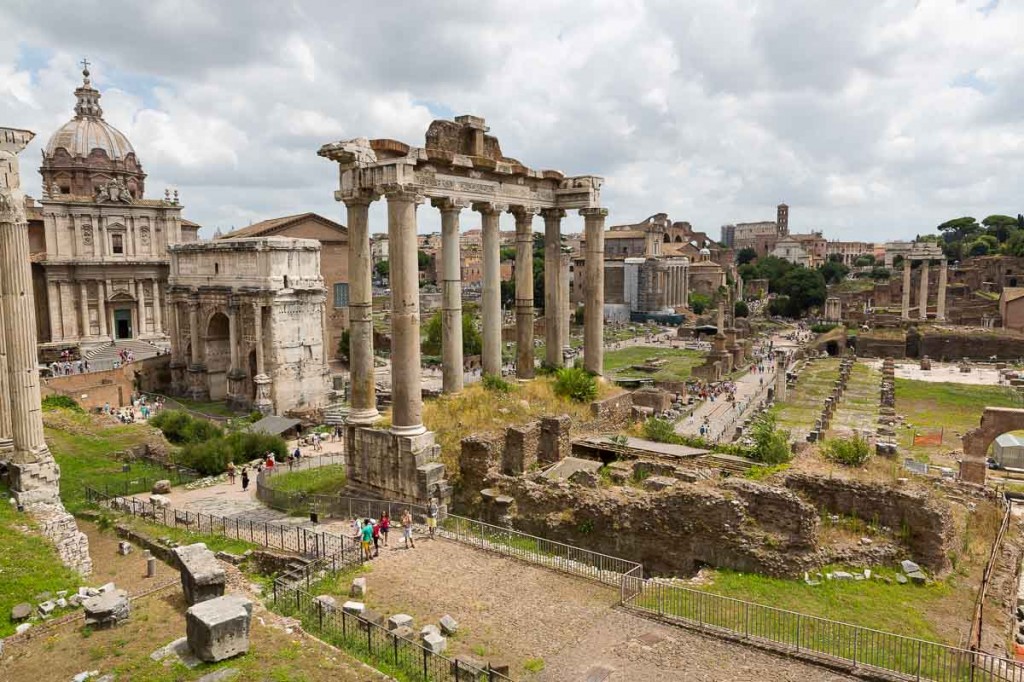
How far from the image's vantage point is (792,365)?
62.0 meters

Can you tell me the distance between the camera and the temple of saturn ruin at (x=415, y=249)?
15.8 metres

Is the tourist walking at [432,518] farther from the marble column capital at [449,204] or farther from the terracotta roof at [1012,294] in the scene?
the terracotta roof at [1012,294]

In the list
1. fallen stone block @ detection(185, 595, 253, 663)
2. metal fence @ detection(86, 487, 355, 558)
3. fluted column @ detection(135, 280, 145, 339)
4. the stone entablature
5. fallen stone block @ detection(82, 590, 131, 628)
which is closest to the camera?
fallen stone block @ detection(185, 595, 253, 663)

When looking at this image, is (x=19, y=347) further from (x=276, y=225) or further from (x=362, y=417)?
(x=276, y=225)

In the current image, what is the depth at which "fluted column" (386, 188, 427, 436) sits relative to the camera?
15703 millimetres

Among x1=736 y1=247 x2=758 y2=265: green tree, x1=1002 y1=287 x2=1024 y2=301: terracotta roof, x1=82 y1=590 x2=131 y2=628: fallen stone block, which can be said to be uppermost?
x1=736 y1=247 x2=758 y2=265: green tree

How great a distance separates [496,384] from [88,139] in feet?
154

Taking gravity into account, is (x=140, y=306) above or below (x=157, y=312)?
above

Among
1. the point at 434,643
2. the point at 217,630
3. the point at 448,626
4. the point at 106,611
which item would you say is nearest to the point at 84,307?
the point at 106,611

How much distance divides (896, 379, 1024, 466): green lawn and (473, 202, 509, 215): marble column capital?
68.6 feet

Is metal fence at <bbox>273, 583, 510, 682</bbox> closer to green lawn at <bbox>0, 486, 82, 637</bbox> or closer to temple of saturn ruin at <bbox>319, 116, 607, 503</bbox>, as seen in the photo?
green lawn at <bbox>0, 486, 82, 637</bbox>

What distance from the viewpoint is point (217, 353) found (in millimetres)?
45094

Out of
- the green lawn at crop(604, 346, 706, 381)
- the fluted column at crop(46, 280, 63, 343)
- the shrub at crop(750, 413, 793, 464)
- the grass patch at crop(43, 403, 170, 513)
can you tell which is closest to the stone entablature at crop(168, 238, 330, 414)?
the fluted column at crop(46, 280, 63, 343)

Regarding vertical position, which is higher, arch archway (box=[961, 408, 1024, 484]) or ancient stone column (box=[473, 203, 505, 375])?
ancient stone column (box=[473, 203, 505, 375])
